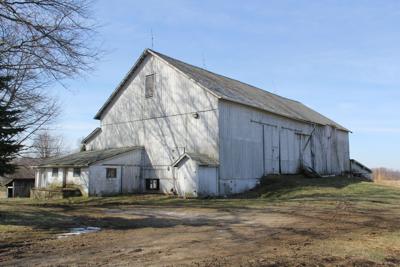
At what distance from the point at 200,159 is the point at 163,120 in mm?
5750

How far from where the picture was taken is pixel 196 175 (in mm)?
27625

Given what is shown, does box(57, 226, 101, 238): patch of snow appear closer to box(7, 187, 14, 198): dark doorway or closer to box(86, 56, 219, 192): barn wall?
box(86, 56, 219, 192): barn wall

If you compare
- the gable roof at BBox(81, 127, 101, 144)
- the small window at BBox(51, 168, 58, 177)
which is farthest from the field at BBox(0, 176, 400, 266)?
the gable roof at BBox(81, 127, 101, 144)

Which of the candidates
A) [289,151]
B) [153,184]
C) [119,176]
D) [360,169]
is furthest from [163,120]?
[360,169]

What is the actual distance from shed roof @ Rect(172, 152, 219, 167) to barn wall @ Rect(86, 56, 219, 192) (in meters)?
0.51

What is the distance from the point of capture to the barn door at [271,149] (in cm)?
3351

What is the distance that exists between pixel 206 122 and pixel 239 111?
9.67 ft

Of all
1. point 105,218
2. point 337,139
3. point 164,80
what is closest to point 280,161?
point 164,80

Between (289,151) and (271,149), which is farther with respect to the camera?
(289,151)

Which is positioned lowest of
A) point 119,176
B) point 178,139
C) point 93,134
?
point 119,176

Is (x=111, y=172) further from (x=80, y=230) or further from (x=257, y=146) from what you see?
(x=80, y=230)

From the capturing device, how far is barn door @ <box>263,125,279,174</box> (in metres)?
33.5

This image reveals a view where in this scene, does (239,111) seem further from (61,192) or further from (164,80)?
(61,192)

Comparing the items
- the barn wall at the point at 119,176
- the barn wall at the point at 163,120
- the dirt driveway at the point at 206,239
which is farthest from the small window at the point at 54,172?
the dirt driveway at the point at 206,239
